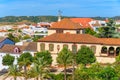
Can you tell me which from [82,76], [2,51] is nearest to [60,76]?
[82,76]

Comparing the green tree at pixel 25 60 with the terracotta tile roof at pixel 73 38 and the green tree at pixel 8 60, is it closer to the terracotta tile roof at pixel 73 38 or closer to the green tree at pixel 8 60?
the green tree at pixel 8 60

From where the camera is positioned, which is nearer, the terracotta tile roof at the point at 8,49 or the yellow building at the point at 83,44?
the yellow building at the point at 83,44

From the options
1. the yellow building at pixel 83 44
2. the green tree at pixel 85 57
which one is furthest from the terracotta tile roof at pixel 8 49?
the green tree at pixel 85 57

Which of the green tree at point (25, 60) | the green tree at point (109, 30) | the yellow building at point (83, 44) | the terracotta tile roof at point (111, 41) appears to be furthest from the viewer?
the green tree at point (109, 30)

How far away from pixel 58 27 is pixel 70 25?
104 inches

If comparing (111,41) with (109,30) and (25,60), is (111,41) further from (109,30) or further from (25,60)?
(25,60)

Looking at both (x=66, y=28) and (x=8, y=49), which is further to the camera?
(x=8, y=49)

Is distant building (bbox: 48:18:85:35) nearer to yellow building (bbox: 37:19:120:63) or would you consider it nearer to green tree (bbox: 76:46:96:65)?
yellow building (bbox: 37:19:120:63)

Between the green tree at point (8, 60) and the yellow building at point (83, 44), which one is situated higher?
the yellow building at point (83, 44)

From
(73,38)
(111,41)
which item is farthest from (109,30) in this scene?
(73,38)

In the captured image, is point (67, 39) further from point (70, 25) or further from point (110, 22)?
point (110, 22)

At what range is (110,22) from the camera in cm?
7150

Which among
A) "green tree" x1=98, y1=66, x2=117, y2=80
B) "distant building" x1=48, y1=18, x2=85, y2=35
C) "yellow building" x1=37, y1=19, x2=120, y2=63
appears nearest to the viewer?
"green tree" x1=98, y1=66, x2=117, y2=80

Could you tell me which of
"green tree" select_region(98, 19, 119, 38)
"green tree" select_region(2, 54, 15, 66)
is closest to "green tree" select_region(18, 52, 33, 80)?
"green tree" select_region(2, 54, 15, 66)
